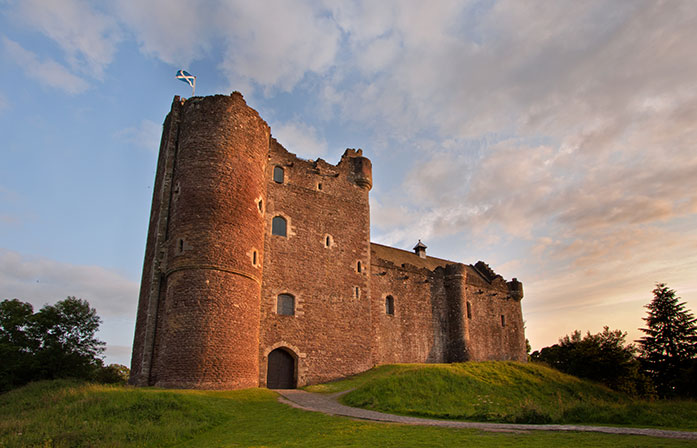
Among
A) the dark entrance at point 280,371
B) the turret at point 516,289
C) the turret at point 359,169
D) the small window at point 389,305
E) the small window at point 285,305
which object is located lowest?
the dark entrance at point 280,371

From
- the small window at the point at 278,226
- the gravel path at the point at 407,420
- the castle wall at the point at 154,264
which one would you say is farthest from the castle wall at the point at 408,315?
the castle wall at the point at 154,264

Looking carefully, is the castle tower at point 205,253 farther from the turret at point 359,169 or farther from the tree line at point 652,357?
the tree line at point 652,357

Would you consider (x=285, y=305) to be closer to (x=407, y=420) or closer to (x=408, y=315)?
(x=408, y=315)

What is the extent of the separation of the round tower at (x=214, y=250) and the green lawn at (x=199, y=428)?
2226 millimetres

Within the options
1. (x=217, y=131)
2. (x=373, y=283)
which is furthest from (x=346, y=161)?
(x=217, y=131)

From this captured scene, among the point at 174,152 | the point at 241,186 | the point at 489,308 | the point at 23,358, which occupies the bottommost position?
the point at 23,358

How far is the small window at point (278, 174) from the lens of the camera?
1053 inches

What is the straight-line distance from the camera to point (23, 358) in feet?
86.3

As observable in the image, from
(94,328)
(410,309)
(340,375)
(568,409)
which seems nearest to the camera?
(568,409)

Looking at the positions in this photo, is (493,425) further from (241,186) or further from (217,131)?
(217,131)

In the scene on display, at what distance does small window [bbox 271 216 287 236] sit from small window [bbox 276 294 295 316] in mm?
3487

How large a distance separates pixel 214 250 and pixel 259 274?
3093mm

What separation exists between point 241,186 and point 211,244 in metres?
3.48

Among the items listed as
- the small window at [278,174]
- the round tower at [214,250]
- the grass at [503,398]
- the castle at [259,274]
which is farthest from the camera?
the small window at [278,174]
